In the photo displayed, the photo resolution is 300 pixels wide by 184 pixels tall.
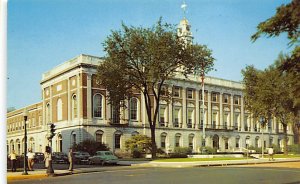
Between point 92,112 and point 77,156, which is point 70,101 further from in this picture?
point 77,156

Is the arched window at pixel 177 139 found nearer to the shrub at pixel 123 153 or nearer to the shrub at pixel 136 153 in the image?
the shrub at pixel 123 153

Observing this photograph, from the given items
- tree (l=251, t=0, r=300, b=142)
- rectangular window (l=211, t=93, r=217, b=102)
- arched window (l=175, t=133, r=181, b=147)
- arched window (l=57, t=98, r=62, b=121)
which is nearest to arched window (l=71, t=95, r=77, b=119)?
arched window (l=57, t=98, r=62, b=121)

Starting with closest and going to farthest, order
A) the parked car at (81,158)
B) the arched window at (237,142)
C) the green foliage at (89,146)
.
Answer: the parked car at (81,158)
the green foliage at (89,146)
the arched window at (237,142)

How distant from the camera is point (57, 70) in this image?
48125 mm

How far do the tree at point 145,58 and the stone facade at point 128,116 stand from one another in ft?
11.8

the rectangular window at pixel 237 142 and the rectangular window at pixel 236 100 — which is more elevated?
the rectangular window at pixel 236 100

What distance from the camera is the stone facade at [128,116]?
43656 mm

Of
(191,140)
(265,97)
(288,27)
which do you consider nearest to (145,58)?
(265,97)

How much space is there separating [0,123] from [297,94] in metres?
6.00

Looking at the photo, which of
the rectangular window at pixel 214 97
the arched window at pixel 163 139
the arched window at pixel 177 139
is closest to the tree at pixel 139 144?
the arched window at pixel 163 139

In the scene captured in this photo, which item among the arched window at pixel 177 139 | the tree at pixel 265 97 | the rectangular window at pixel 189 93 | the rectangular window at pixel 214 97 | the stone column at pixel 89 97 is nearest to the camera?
the tree at pixel 265 97

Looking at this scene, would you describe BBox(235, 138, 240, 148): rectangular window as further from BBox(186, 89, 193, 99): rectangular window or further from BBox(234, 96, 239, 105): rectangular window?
BBox(186, 89, 193, 99): rectangular window

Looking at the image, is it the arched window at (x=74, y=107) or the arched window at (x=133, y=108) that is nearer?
the arched window at (x=74, y=107)

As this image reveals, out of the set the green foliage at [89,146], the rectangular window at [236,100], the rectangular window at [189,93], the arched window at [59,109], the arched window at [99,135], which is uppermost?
the rectangular window at [189,93]
